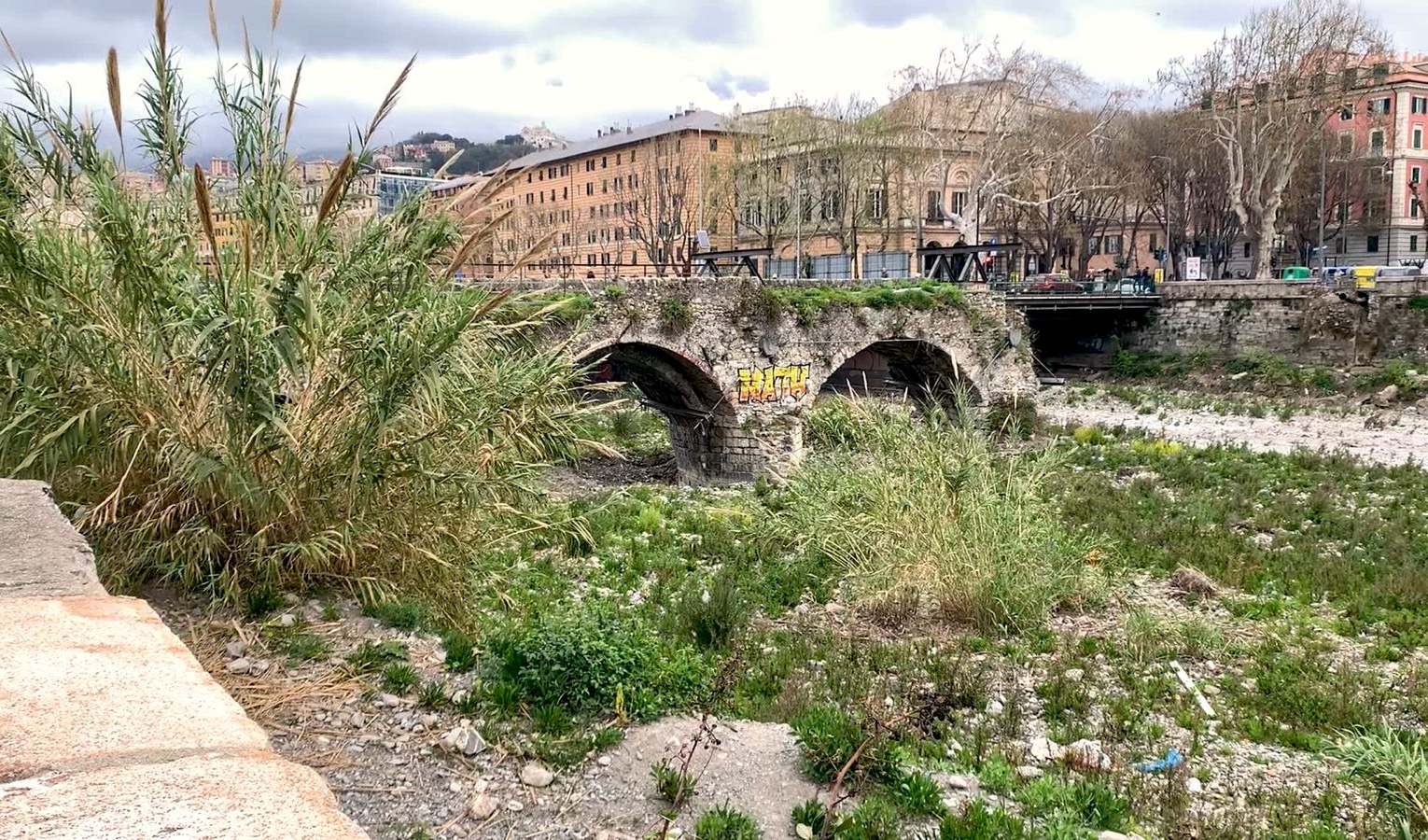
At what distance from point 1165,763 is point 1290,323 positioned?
30.1 metres

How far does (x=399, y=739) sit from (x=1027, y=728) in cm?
428

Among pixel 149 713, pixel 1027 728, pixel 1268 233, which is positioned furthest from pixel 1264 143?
pixel 149 713

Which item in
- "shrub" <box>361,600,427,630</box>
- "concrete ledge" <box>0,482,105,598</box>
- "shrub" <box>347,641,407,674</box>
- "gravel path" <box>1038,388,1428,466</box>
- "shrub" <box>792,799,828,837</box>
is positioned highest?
"concrete ledge" <box>0,482,105,598</box>

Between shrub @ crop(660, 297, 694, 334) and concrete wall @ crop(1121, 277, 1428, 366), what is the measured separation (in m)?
21.3

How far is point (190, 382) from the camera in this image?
509cm

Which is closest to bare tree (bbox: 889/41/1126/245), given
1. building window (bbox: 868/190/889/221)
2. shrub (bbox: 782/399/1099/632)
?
building window (bbox: 868/190/889/221)

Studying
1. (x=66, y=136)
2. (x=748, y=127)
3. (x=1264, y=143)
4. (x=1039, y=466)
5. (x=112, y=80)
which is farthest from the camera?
(x=748, y=127)

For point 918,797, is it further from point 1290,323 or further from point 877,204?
point 877,204

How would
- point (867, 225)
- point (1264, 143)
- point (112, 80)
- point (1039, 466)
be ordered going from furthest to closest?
point (867, 225), point (1264, 143), point (1039, 466), point (112, 80)

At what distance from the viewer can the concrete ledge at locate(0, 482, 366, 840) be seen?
181 cm

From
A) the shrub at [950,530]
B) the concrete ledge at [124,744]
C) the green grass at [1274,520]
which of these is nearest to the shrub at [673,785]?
the concrete ledge at [124,744]

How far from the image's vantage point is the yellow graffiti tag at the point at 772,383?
20234 millimetres

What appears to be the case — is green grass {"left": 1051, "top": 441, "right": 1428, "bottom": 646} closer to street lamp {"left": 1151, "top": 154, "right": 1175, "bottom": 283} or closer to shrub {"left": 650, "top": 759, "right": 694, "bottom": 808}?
shrub {"left": 650, "top": 759, "right": 694, "bottom": 808}

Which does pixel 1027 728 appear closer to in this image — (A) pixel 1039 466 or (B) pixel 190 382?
(A) pixel 1039 466
